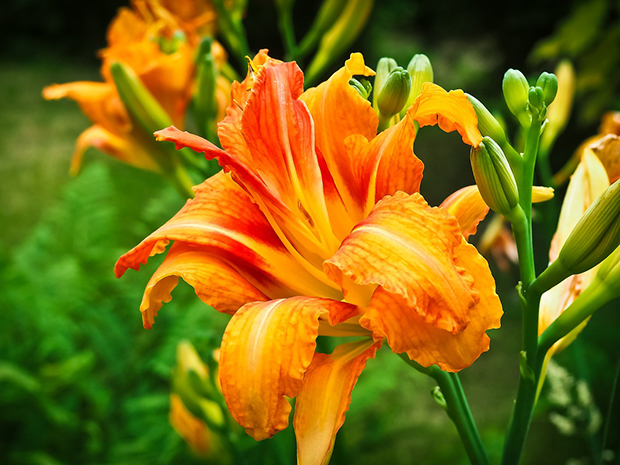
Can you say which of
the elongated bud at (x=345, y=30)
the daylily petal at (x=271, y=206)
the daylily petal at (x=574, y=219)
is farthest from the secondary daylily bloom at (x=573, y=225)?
the elongated bud at (x=345, y=30)

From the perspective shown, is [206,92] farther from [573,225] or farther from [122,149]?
[573,225]

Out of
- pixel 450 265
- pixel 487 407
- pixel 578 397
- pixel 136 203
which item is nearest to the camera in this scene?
pixel 450 265

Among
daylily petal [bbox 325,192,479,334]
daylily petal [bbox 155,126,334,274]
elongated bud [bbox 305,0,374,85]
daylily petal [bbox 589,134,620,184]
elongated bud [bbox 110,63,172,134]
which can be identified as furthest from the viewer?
elongated bud [bbox 305,0,374,85]

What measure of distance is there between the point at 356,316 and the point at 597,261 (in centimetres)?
19

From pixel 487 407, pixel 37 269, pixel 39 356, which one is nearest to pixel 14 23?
pixel 37 269

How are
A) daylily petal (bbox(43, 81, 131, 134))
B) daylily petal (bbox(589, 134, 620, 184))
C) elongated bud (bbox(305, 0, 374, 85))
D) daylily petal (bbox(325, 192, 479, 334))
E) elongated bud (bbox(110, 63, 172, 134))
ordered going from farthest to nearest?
elongated bud (bbox(305, 0, 374, 85)) < daylily petal (bbox(43, 81, 131, 134)) < elongated bud (bbox(110, 63, 172, 134)) < daylily petal (bbox(589, 134, 620, 184)) < daylily petal (bbox(325, 192, 479, 334))

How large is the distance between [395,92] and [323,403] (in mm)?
274

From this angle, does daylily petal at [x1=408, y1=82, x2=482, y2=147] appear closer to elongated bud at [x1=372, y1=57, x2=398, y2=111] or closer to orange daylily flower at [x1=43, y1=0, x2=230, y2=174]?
elongated bud at [x1=372, y1=57, x2=398, y2=111]

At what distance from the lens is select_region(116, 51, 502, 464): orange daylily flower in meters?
0.44

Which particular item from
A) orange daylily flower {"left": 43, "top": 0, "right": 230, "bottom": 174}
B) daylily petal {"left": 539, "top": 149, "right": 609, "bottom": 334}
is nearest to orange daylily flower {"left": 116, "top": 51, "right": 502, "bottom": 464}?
daylily petal {"left": 539, "top": 149, "right": 609, "bottom": 334}

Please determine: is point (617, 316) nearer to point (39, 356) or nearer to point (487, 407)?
point (487, 407)

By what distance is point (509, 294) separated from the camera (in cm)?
247

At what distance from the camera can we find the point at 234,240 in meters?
0.55

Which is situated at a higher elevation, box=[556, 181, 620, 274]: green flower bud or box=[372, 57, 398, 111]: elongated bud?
box=[372, 57, 398, 111]: elongated bud
